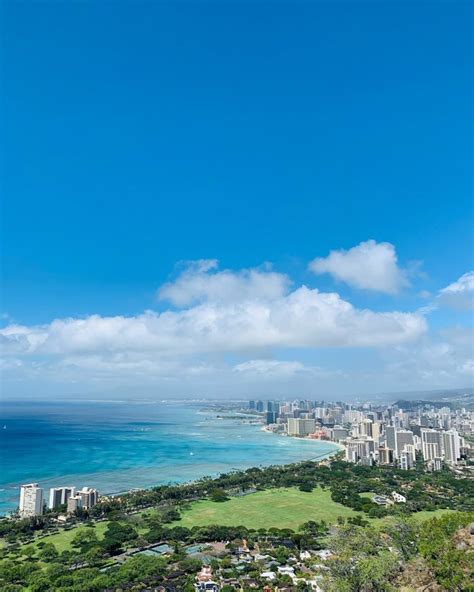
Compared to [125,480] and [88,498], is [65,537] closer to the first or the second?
[88,498]

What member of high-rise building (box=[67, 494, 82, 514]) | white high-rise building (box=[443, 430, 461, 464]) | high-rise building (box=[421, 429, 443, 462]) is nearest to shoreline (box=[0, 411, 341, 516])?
high-rise building (box=[67, 494, 82, 514])

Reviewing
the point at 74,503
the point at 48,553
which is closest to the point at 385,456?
the point at 74,503

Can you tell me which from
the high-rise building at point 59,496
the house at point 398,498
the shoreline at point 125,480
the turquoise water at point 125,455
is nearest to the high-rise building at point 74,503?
the high-rise building at point 59,496

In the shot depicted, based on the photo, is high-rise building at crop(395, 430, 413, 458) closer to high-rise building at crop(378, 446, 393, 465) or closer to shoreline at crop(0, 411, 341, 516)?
high-rise building at crop(378, 446, 393, 465)

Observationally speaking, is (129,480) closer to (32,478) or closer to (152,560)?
(32,478)

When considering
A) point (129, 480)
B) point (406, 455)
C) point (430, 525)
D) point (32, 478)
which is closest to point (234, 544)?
point (430, 525)

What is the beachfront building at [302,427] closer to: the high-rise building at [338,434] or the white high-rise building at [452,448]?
the high-rise building at [338,434]
